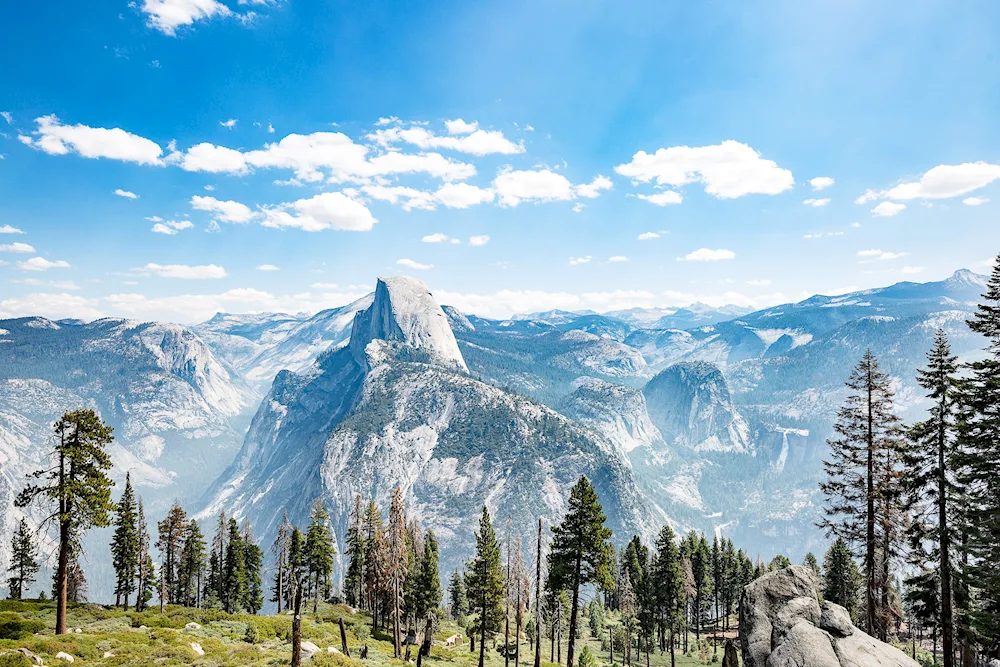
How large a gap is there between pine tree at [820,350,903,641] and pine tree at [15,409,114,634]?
4113cm

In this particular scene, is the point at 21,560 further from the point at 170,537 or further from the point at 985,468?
the point at 985,468

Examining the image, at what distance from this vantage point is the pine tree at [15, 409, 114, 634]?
30.3m

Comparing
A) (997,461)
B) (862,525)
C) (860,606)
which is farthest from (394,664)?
(860,606)

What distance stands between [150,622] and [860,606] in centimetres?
8051

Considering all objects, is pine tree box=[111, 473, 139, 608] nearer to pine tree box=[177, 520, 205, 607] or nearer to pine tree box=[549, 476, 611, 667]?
pine tree box=[177, 520, 205, 607]

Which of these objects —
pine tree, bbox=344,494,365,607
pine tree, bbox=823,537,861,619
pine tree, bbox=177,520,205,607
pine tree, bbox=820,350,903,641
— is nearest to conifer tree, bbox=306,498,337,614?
pine tree, bbox=344,494,365,607

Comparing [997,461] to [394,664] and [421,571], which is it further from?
[421,571]

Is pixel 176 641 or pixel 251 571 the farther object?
pixel 251 571

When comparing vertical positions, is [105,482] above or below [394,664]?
above

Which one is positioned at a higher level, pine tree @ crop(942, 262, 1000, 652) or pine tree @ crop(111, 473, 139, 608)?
pine tree @ crop(942, 262, 1000, 652)

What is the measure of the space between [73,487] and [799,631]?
36366 millimetres

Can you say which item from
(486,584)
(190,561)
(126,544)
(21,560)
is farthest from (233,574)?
(486,584)

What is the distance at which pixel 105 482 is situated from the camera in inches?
1276

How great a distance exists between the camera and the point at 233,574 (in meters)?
79.0
